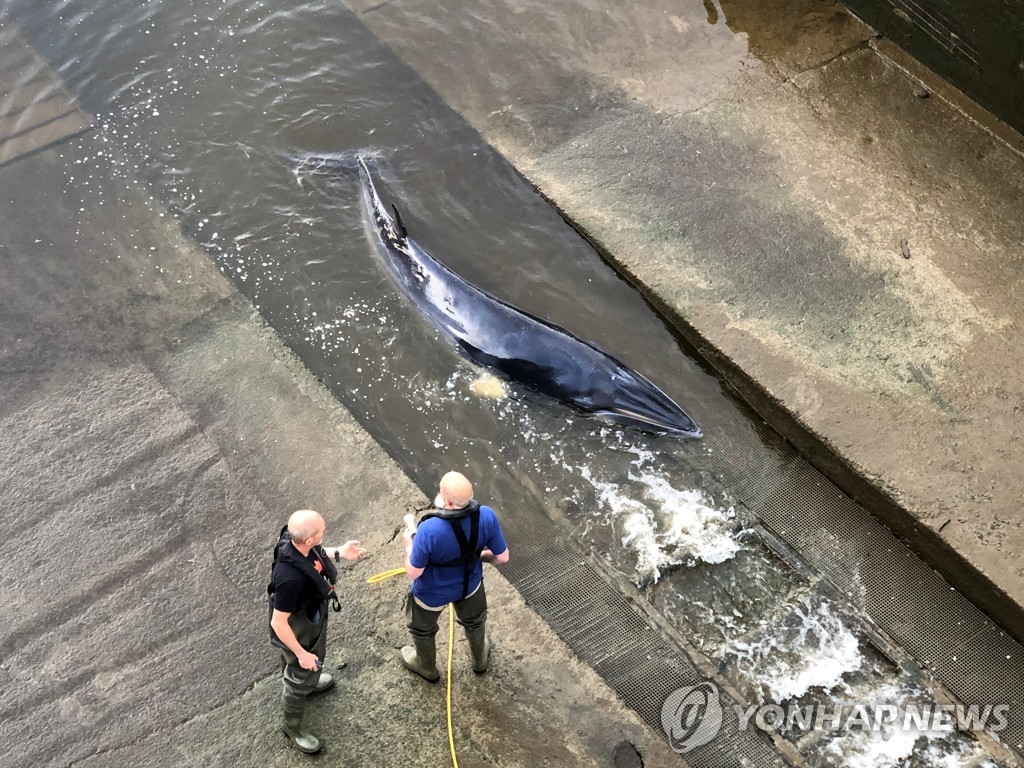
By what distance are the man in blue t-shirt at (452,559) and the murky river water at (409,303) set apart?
161 centimetres

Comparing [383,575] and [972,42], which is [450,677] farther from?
[972,42]

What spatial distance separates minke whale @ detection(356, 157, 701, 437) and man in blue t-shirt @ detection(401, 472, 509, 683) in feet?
7.80

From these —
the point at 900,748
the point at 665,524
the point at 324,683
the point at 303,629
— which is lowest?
the point at 900,748

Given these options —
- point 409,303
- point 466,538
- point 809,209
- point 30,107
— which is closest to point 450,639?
point 466,538

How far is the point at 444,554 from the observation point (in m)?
4.75

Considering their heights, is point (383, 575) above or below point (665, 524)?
above

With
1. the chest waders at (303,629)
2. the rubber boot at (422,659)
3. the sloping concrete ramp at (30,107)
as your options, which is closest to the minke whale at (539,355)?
the rubber boot at (422,659)

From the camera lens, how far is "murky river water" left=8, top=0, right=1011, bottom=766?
20.5ft

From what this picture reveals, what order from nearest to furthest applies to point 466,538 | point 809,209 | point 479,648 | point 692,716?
1. point 466,538
2. point 479,648
3. point 692,716
4. point 809,209

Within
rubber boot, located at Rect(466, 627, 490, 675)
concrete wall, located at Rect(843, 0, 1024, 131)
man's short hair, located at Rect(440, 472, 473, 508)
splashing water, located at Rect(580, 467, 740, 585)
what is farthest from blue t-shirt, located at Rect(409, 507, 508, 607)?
concrete wall, located at Rect(843, 0, 1024, 131)

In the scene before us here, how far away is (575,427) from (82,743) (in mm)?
4045

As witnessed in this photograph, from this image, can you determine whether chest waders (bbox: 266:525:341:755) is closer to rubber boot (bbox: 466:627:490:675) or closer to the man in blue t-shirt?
the man in blue t-shirt

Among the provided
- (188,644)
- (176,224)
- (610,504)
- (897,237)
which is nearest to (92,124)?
(176,224)

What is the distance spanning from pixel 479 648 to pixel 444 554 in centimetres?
102
